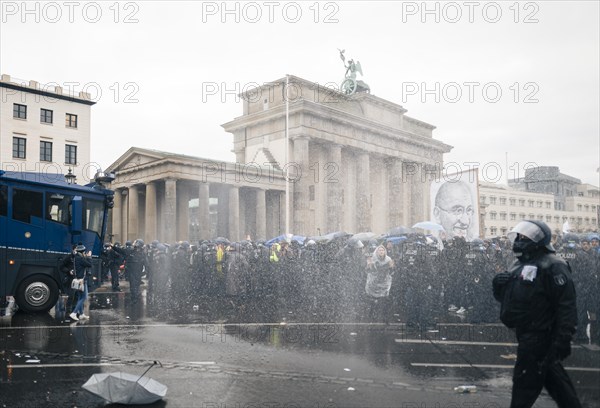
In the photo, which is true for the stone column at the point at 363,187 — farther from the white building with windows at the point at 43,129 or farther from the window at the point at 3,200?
the window at the point at 3,200

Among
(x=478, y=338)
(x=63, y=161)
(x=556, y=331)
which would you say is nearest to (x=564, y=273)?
(x=556, y=331)

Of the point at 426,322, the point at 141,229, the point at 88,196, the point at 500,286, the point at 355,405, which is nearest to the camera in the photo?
the point at 500,286

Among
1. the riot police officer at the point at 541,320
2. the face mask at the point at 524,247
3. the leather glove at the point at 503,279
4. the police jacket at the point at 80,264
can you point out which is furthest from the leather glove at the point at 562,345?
the police jacket at the point at 80,264

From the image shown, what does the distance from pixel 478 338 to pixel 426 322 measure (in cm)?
147

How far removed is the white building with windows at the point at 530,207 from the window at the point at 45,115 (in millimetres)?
55791

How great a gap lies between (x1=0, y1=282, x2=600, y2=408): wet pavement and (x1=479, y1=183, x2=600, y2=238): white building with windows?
2607 inches

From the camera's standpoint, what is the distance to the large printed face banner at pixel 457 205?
1783 centimetres

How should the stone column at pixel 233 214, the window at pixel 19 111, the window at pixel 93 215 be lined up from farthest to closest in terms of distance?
1. the window at pixel 19 111
2. the stone column at pixel 233 214
3. the window at pixel 93 215

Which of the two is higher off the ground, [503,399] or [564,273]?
[564,273]

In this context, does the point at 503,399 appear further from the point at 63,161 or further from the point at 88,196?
the point at 63,161

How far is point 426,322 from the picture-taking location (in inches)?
408

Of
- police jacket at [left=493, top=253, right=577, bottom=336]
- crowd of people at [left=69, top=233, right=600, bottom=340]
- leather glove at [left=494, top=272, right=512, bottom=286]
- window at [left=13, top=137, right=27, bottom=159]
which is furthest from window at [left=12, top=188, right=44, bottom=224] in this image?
window at [left=13, top=137, right=27, bottom=159]

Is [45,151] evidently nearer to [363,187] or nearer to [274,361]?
[363,187]

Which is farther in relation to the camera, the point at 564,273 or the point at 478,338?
the point at 478,338
